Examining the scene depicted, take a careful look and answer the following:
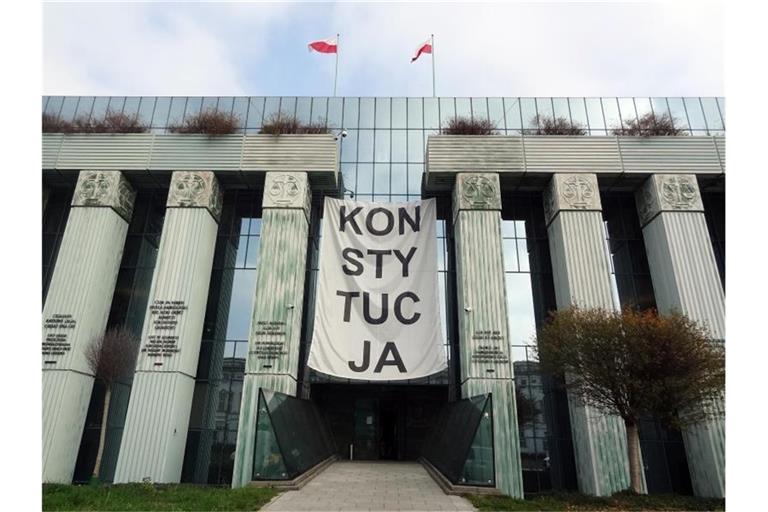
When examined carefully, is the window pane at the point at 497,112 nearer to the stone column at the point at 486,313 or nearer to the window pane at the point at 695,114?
the stone column at the point at 486,313

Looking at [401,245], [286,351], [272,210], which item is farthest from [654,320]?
[272,210]

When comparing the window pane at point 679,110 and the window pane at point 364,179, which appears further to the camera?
the window pane at point 679,110

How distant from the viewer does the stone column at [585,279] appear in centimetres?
1756

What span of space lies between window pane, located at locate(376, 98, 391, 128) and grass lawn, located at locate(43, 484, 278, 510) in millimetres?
20541

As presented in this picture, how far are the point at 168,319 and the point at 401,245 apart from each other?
10.9 m

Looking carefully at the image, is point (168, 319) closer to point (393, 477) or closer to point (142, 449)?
point (142, 449)

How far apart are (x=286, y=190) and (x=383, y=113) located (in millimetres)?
8931

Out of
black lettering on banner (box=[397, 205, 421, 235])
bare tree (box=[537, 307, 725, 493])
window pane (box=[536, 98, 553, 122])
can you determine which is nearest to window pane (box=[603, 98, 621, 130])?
window pane (box=[536, 98, 553, 122])

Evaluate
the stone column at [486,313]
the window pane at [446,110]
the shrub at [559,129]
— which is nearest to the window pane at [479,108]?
the window pane at [446,110]

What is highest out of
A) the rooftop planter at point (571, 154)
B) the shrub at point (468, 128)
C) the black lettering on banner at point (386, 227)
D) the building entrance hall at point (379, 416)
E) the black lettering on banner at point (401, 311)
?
the shrub at point (468, 128)

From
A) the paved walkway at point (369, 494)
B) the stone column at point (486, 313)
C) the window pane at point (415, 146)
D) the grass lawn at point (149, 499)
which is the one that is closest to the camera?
the grass lawn at point (149, 499)

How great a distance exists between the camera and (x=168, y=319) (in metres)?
19.8

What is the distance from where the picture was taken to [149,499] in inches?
464

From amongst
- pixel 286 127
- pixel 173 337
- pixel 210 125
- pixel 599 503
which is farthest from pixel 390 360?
pixel 210 125
